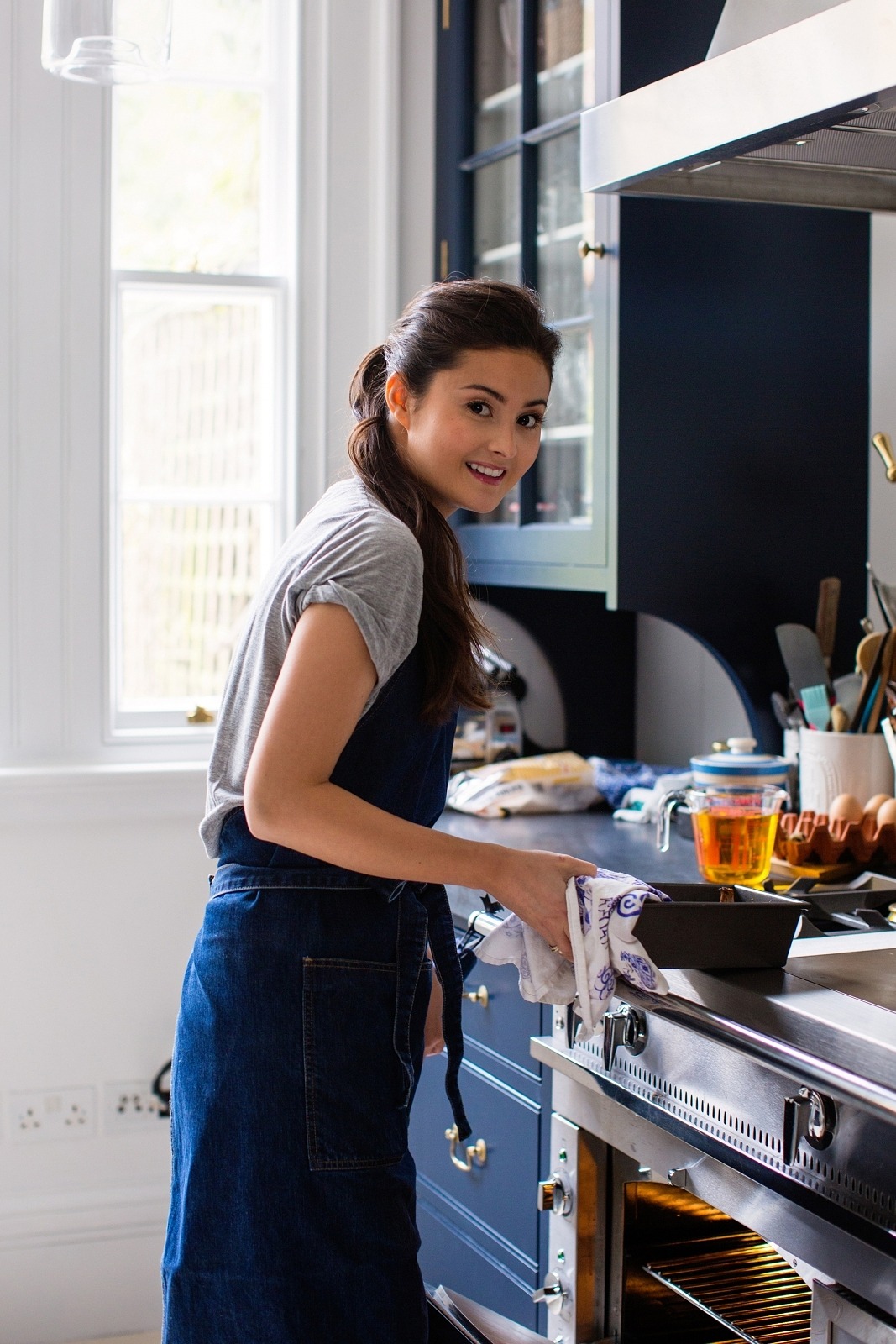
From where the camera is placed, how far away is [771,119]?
4.99ft

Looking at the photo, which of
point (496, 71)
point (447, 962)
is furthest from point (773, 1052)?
point (496, 71)

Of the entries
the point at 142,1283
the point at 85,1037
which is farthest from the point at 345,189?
the point at 142,1283

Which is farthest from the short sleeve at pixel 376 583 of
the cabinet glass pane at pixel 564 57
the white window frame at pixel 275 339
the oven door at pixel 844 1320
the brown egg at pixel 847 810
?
the white window frame at pixel 275 339

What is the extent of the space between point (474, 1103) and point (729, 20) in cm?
149

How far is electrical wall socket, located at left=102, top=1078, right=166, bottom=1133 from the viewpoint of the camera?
2.72 meters

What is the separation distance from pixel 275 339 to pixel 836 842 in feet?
5.14

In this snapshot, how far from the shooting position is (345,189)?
9.20 feet

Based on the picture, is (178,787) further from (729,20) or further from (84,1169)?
(729,20)

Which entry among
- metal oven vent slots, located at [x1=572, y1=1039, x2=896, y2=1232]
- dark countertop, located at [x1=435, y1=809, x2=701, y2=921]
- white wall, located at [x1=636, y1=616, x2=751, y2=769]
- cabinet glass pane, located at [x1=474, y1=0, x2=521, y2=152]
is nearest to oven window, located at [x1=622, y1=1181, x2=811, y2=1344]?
metal oven vent slots, located at [x1=572, y1=1039, x2=896, y2=1232]

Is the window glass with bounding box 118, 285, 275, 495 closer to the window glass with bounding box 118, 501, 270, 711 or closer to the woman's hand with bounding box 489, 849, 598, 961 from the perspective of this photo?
the window glass with bounding box 118, 501, 270, 711

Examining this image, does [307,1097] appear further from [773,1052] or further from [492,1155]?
[492,1155]

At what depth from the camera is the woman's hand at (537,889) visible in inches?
50.4

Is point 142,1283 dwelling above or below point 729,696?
below

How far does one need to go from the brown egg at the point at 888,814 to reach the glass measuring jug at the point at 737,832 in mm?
195
